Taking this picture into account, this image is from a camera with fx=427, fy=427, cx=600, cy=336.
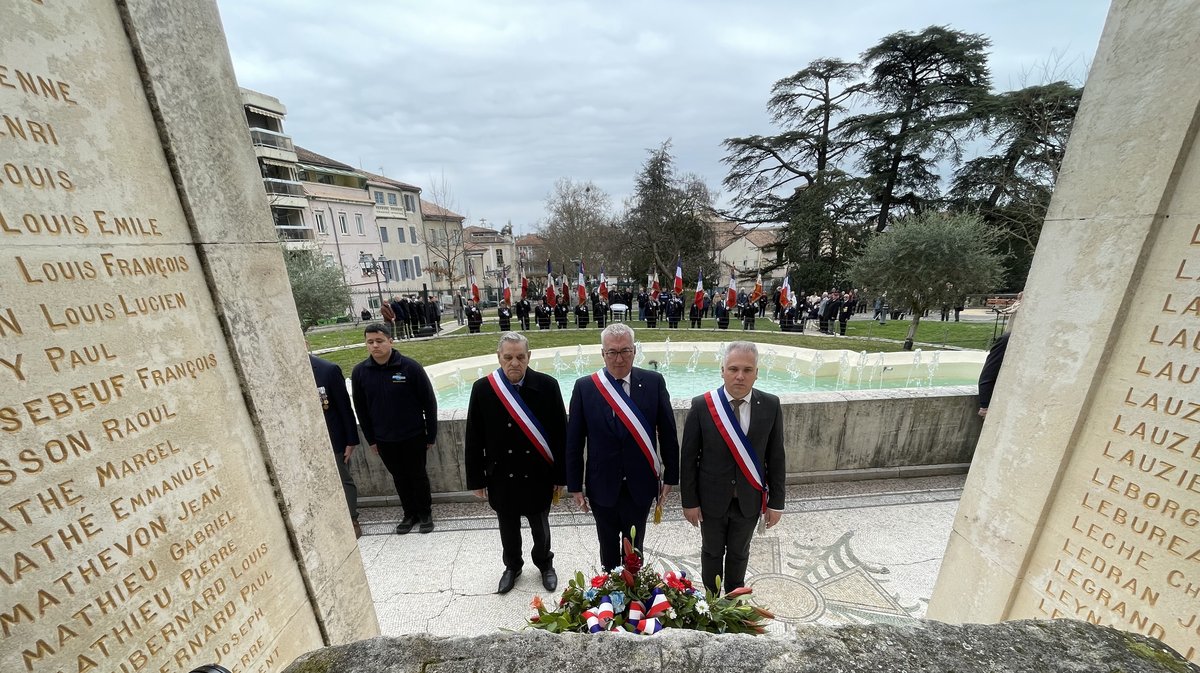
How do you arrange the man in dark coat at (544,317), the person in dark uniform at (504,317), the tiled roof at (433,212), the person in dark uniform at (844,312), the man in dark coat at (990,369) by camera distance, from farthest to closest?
1. the tiled roof at (433,212)
2. the man in dark coat at (544,317)
3. the person in dark uniform at (504,317)
4. the person in dark uniform at (844,312)
5. the man in dark coat at (990,369)

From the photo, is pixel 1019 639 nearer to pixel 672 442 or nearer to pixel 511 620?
pixel 672 442

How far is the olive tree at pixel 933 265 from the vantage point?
1269 cm

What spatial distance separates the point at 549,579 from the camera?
3482 millimetres

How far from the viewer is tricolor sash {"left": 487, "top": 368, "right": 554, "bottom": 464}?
3.18 metres

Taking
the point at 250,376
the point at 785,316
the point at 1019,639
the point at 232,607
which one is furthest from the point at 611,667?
the point at 785,316

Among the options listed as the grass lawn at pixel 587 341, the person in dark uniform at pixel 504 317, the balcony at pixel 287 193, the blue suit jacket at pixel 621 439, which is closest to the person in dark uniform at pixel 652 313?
the grass lawn at pixel 587 341

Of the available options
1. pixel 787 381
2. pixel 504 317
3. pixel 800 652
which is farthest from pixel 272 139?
pixel 800 652

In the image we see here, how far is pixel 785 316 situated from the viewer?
62.1 feet

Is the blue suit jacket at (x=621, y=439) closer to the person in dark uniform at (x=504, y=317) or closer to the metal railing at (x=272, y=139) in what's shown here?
the person in dark uniform at (x=504, y=317)

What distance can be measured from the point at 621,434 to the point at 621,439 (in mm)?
39

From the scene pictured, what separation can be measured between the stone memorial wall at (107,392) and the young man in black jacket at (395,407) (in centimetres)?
216

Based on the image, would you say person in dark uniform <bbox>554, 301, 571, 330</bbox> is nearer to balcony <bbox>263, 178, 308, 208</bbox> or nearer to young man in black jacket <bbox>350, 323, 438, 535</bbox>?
young man in black jacket <bbox>350, 323, 438, 535</bbox>

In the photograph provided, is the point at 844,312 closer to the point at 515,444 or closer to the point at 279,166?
the point at 515,444

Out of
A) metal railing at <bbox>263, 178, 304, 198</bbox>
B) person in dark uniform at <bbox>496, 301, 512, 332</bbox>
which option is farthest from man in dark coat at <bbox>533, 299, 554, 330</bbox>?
metal railing at <bbox>263, 178, 304, 198</bbox>
